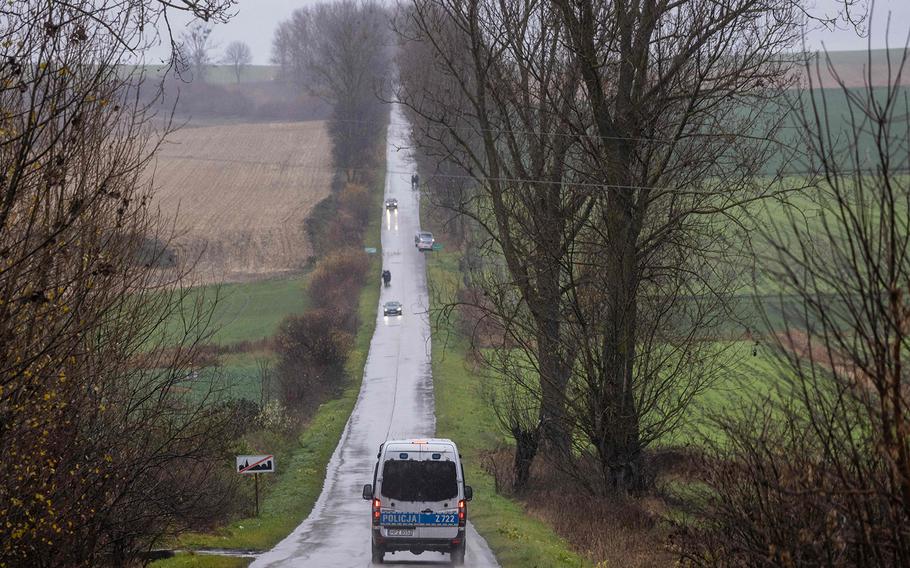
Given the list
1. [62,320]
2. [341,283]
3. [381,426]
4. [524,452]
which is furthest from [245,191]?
[62,320]

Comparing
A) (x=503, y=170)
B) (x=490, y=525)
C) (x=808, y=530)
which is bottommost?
(x=490, y=525)

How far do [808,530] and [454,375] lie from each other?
160 feet

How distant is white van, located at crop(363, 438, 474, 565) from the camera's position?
21156 mm

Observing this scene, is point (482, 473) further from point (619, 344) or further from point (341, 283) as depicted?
point (341, 283)

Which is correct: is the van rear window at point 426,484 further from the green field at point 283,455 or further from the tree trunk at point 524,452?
the tree trunk at point 524,452

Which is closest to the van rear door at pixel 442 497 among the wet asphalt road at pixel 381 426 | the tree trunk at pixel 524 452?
the wet asphalt road at pixel 381 426

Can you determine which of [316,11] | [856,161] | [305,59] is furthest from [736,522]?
[316,11]

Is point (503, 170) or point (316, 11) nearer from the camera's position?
point (503, 170)

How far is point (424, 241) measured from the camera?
92000mm

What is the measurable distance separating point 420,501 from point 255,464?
28.7 ft

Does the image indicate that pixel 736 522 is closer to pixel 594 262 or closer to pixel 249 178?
pixel 594 262

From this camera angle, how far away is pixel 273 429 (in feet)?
139

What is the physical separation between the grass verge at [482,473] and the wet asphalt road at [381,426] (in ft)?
1.58

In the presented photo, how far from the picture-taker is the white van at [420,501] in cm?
2116
